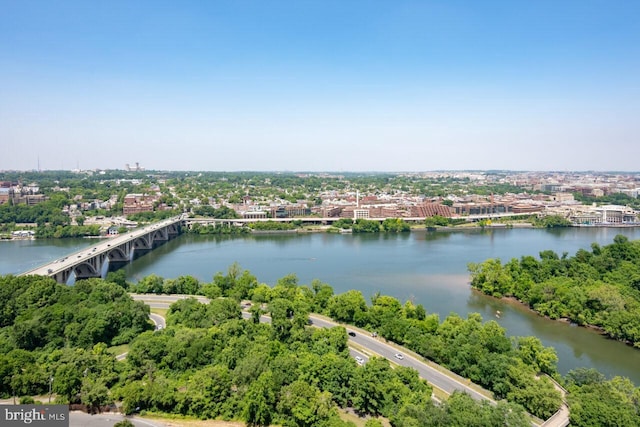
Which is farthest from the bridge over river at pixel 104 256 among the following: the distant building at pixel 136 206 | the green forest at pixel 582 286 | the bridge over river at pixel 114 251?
the green forest at pixel 582 286

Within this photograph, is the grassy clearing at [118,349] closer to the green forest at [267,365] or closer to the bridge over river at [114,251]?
the green forest at [267,365]

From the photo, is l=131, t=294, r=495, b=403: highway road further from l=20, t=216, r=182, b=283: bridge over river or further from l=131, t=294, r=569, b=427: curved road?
l=20, t=216, r=182, b=283: bridge over river

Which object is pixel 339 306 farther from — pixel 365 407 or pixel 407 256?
pixel 407 256

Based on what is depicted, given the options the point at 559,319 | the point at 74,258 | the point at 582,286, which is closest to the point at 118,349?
the point at 74,258

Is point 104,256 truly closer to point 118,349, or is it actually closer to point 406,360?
point 118,349

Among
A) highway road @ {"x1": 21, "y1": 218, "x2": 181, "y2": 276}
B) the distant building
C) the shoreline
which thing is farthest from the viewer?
the distant building

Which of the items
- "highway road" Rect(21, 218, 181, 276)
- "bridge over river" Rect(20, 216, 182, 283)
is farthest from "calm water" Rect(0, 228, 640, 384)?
"highway road" Rect(21, 218, 181, 276)
